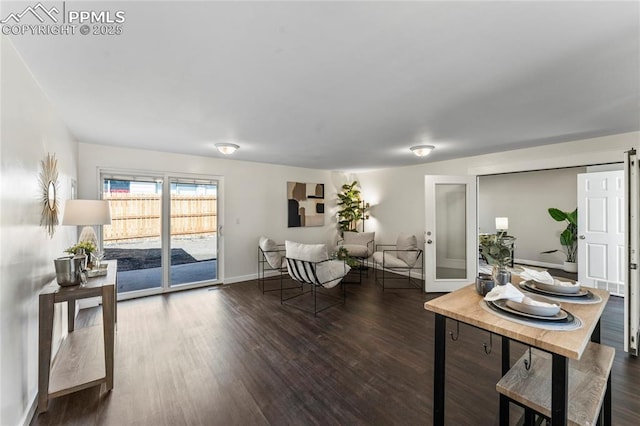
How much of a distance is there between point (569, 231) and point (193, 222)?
7501mm

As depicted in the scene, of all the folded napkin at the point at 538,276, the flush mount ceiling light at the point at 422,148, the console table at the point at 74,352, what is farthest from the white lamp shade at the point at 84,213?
the flush mount ceiling light at the point at 422,148

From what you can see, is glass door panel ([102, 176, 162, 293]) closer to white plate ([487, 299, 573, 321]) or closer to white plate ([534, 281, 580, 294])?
white plate ([487, 299, 573, 321])

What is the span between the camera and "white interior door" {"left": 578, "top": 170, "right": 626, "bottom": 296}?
157 inches

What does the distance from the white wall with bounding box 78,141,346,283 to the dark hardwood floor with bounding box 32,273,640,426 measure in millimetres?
1588

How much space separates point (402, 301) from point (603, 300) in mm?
2650

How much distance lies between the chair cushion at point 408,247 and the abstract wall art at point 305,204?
75.3 inches

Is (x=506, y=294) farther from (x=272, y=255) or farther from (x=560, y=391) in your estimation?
(x=272, y=255)

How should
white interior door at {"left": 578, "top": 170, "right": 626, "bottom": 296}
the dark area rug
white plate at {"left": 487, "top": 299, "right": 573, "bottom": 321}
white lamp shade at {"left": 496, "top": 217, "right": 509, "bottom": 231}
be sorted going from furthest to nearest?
white lamp shade at {"left": 496, "top": 217, "right": 509, "bottom": 231} → the dark area rug → white interior door at {"left": 578, "top": 170, "right": 626, "bottom": 296} → white plate at {"left": 487, "top": 299, "right": 573, "bottom": 321}

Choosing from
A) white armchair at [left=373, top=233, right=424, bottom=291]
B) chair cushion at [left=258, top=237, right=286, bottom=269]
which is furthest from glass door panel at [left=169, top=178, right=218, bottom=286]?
white armchair at [left=373, top=233, right=424, bottom=291]

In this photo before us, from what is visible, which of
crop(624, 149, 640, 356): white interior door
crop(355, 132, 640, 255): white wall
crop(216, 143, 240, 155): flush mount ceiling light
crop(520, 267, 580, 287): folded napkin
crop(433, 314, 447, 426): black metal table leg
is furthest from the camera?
crop(216, 143, 240, 155): flush mount ceiling light

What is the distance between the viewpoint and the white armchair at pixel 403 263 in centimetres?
474

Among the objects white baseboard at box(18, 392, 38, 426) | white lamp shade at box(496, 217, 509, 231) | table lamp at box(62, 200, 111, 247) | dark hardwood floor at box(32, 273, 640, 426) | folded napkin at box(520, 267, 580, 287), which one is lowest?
dark hardwood floor at box(32, 273, 640, 426)

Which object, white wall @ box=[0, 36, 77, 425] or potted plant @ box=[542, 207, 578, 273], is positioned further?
potted plant @ box=[542, 207, 578, 273]

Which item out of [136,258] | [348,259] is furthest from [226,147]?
[348,259]
